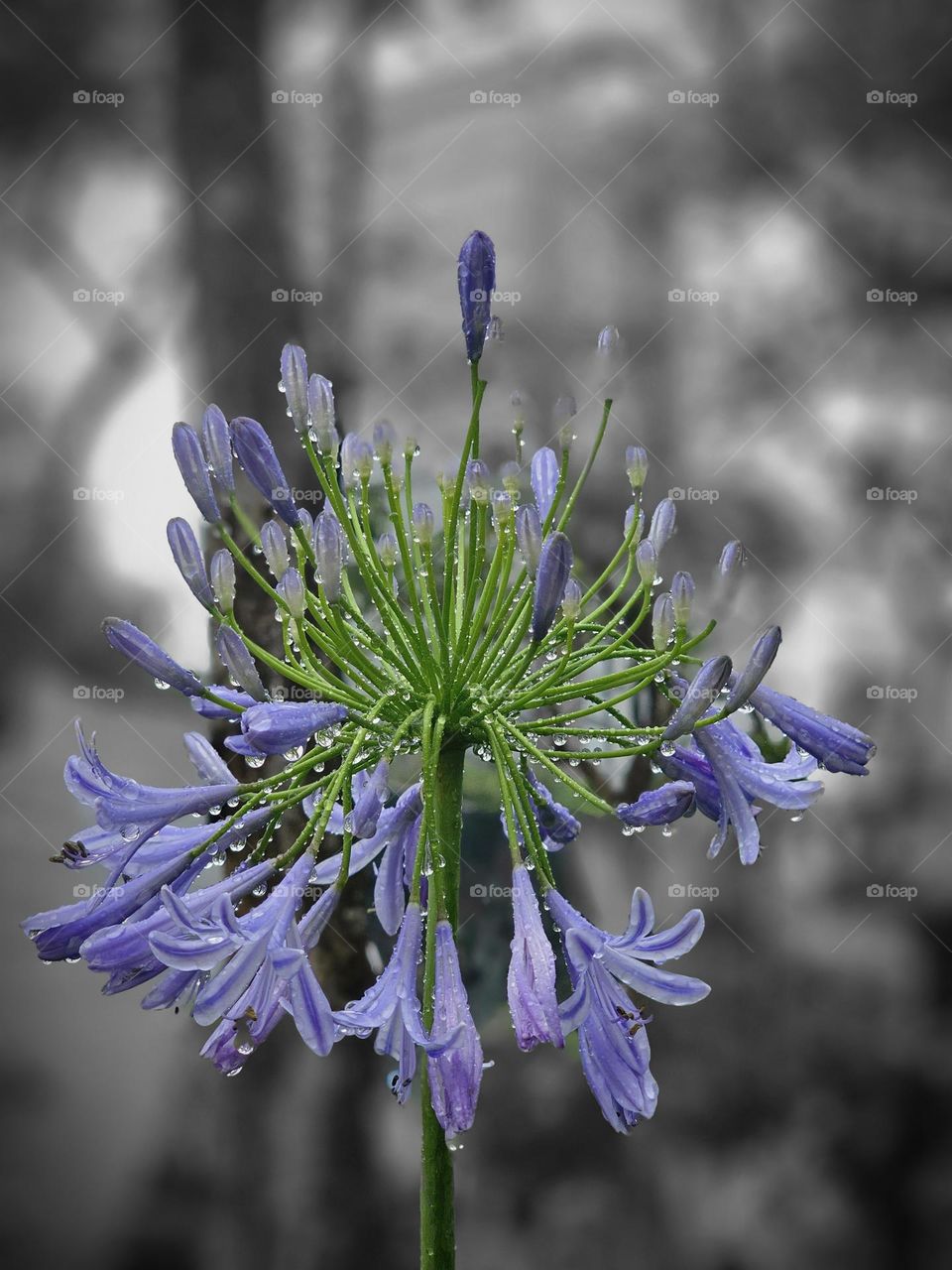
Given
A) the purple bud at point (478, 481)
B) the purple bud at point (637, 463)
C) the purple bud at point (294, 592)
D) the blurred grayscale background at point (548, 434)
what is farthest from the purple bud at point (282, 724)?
the blurred grayscale background at point (548, 434)

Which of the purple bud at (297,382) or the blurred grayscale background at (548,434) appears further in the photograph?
the blurred grayscale background at (548,434)

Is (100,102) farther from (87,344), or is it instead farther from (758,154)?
(758,154)

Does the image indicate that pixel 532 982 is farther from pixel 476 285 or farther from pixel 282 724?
pixel 476 285

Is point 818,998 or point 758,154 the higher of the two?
point 758,154

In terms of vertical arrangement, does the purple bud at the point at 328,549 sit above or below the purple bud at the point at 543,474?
below

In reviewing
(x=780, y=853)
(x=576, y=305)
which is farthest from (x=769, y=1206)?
(x=576, y=305)

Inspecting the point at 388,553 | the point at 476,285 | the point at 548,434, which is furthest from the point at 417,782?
the point at 548,434

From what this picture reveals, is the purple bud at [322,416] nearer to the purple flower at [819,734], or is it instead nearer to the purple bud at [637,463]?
the purple bud at [637,463]

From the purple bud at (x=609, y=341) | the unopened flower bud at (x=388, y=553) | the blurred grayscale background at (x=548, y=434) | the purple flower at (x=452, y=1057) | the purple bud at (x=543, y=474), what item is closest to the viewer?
the purple flower at (x=452, y=1057)
